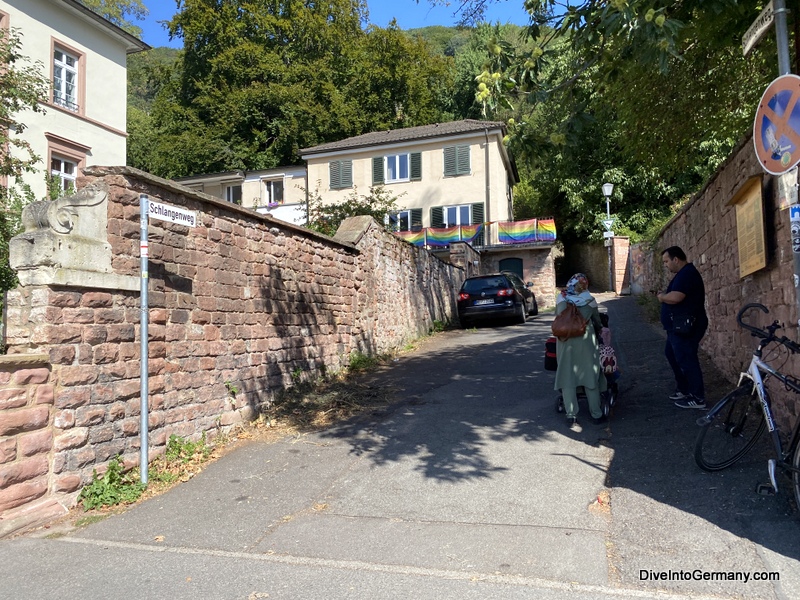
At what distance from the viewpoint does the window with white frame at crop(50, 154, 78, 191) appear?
18.7m

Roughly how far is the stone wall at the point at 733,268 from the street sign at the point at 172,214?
5.04m

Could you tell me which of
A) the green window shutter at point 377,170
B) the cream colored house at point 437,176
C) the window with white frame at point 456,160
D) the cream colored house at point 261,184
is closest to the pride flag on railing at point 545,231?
the cream colored house at point 437,176

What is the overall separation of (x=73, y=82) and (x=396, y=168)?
54.0 ft

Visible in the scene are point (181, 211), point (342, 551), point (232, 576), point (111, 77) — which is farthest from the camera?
point (111, 77)

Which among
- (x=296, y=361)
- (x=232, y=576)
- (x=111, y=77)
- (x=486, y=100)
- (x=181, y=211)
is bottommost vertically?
(x=232, y=576)

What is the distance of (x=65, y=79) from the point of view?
1953cm

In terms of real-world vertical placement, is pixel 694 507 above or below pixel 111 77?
below

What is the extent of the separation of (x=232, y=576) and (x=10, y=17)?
19.7m

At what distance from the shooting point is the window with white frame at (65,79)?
1906 centimetres

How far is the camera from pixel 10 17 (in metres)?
17.5

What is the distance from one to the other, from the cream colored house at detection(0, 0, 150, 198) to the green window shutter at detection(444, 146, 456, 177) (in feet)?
48.8

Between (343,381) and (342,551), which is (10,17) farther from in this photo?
(342,551)

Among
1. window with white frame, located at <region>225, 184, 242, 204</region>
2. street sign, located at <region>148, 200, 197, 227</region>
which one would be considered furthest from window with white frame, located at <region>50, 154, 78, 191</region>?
window with white frame, located at <region>225, 184, 242, 204</region>

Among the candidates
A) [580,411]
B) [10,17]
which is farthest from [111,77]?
[580,411]
